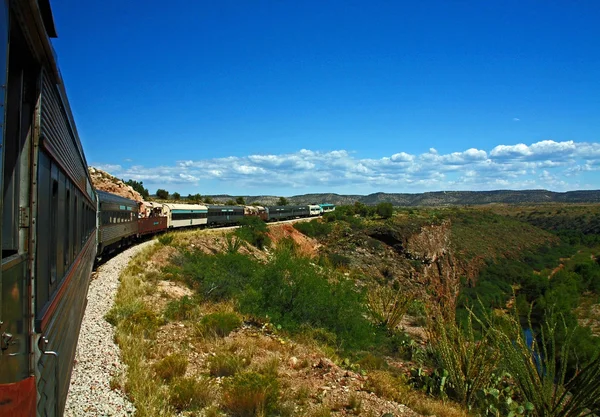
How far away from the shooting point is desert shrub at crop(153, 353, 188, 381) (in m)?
8.76

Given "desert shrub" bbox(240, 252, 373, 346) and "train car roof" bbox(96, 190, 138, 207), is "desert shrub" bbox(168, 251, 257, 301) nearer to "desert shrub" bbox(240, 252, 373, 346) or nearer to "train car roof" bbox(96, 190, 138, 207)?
"desert shrub" bbox(240, 252, 373, 346)

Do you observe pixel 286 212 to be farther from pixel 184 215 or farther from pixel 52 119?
pixel 52 119

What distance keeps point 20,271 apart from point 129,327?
29.7ft

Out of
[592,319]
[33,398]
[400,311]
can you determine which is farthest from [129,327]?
[592,319]

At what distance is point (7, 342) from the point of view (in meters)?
2.35

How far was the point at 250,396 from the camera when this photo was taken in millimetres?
7773

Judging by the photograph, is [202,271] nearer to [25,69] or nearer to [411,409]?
[411,409]

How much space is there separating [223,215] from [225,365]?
39.5 meters

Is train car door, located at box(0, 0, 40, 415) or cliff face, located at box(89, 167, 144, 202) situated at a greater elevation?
cliff face, located at box(89, 167, 144, 202)

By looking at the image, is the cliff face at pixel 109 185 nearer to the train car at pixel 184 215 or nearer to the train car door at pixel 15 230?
the train car at pixel 184 215

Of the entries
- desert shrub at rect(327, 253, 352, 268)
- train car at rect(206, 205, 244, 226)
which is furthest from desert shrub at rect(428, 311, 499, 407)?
train car at rect(206, 205, 244, 226)

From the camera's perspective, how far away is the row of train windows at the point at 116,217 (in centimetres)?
1884

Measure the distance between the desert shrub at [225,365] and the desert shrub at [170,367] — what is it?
0.64 metres

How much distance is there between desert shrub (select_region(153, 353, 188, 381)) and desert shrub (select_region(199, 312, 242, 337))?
270 centimetres
